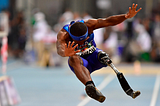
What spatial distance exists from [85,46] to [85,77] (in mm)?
772

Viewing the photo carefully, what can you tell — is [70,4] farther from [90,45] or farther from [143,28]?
[90,45]

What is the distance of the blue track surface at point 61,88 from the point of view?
32.5 feet

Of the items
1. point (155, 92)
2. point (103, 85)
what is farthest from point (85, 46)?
point (103, 85)

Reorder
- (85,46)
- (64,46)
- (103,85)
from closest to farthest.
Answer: (64,46) → (85,46) → (103,85)

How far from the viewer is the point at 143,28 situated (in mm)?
18391

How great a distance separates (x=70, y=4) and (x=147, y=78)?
1187 cm

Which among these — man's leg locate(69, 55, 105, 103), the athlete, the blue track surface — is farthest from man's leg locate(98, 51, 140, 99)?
the blue track surface

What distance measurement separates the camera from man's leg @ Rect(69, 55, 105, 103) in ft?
18.9

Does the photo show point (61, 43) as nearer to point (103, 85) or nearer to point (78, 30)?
point (78, 30)

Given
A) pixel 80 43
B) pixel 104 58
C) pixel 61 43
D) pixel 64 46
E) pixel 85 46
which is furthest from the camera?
pixel 85 46

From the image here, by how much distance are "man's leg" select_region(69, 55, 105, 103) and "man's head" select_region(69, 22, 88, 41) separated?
43 cm

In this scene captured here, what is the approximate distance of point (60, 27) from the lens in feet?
61.9

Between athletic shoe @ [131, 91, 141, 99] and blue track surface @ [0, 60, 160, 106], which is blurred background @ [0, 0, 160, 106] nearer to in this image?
blue track surface @ [0, 60, 160, 106]

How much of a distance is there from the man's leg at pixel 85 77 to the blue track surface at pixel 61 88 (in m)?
3.39
